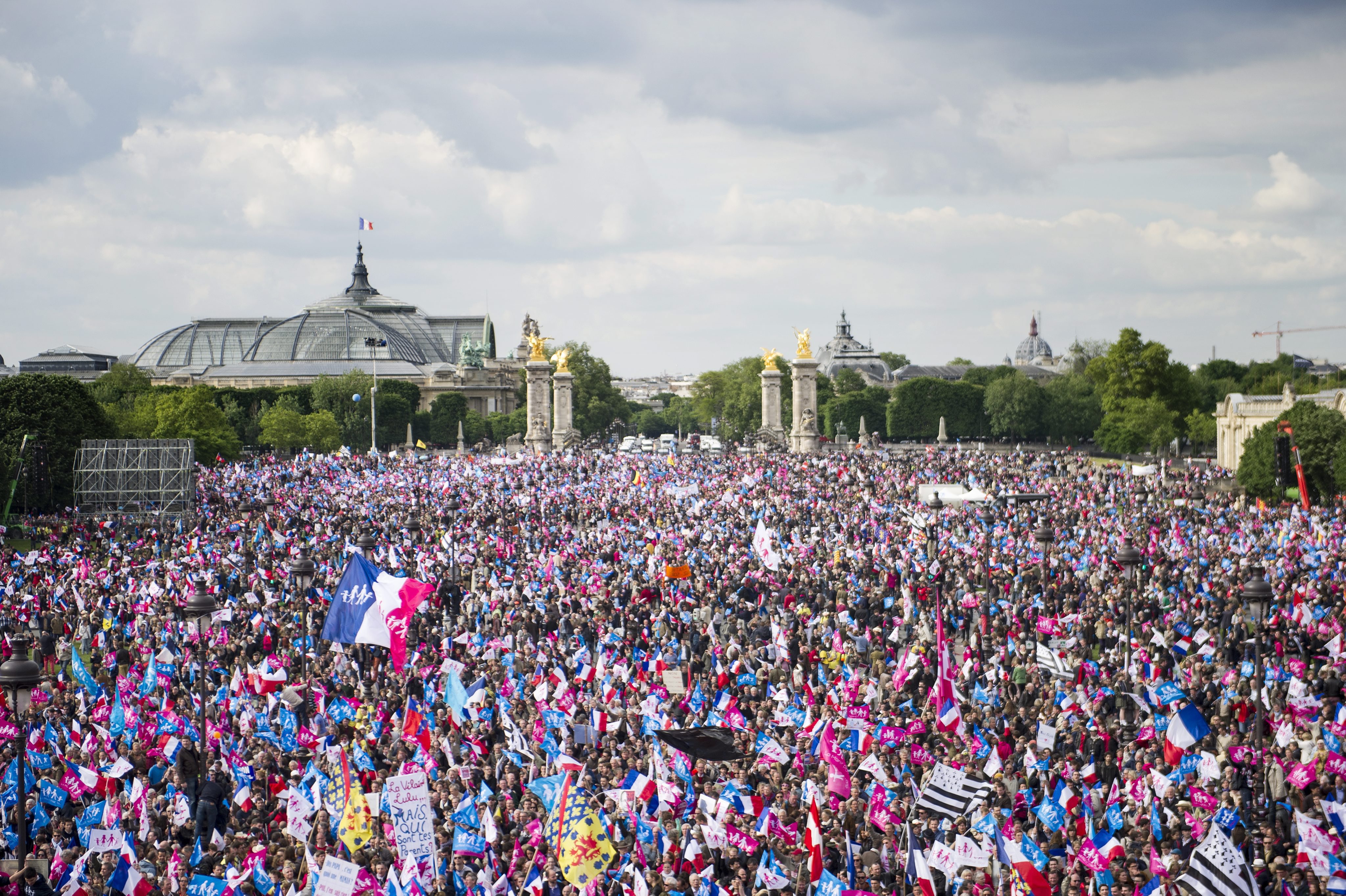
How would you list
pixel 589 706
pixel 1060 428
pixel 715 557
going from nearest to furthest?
pixel 589 706, pixel 715 557, pixel 1060 428

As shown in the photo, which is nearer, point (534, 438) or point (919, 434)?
point (534, 438)

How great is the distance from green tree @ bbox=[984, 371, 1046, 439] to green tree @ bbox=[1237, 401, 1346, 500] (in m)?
51.6

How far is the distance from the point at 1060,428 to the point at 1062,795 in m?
101

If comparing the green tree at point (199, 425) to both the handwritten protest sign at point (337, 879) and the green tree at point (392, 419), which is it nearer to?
the green tree at point (392, 419)

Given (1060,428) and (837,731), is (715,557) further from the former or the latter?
(1060,428)

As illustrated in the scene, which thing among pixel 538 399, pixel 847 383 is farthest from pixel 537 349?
pixel 847 383

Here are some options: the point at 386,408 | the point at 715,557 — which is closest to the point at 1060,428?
the point at 386,408

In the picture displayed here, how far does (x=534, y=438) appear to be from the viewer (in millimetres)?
91438

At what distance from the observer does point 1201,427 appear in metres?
96.1

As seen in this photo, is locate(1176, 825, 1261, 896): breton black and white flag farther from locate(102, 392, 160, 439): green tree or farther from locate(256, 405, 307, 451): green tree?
locate(256, 405, 307, 451): green tree

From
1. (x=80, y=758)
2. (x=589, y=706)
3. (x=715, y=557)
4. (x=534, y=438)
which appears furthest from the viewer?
(x=534, y=438)

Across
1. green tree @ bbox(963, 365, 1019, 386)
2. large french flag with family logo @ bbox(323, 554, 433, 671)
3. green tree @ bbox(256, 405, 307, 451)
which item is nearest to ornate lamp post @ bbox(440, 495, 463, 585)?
large french flag with family logo @ bbox(323, 554, 433, 671)

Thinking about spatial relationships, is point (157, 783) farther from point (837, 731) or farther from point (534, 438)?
point (534, 438)

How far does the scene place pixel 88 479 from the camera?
5559 centimetres
